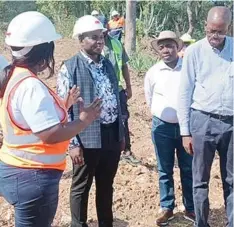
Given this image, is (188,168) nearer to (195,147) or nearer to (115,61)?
(195,147)

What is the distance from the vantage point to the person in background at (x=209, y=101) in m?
3.38

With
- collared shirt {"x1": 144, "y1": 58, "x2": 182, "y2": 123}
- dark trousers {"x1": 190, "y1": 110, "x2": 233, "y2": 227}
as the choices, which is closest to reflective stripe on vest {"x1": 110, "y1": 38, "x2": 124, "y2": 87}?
collared shirt {"x1": 144, "y1": 58, "x2": 182, "y2": 123}

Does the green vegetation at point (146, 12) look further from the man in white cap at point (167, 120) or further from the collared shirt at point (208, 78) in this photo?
the collared shirt at point (208, 78)

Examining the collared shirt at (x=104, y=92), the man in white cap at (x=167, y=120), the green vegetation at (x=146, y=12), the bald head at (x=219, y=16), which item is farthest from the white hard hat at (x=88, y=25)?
the green vegetation at (x=146, y=12)

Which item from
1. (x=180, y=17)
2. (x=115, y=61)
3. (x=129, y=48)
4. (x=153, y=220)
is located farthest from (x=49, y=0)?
(x=153, y=220)

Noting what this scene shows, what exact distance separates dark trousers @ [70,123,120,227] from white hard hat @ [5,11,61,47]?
1.19m

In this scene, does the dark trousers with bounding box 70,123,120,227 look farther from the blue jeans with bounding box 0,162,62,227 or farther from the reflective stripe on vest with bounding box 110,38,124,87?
the reflective stripe on vest with bounding box 110,38,124,87

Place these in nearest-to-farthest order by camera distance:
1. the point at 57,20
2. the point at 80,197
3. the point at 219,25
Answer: the point at 219,25, the point at 80,197, the point at 57,20

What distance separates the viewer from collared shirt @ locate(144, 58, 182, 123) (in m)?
3.94

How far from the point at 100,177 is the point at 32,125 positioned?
143 cm

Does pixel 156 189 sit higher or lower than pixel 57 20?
lower

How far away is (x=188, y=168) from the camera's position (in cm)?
410

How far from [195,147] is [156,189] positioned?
1.24 metres

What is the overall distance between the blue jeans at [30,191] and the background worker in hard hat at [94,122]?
2.93 ft
